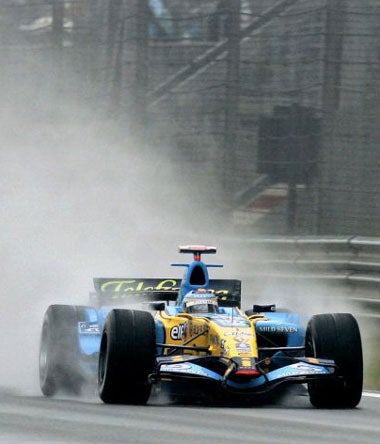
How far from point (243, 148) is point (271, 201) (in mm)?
618

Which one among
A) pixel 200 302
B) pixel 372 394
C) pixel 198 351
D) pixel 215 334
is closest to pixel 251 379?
pixel 215 334

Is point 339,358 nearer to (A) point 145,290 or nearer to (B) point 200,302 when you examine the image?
(B) point 200,302

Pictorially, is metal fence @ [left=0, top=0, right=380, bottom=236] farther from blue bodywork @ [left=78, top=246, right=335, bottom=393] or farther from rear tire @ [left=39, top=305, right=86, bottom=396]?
rear tire @ [left=39, top=305, right=86, bottom=396]

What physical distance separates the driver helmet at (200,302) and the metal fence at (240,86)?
129 inches

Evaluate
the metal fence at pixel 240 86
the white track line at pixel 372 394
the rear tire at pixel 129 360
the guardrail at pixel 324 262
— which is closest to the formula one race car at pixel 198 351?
the rear tire at pixel 129 360

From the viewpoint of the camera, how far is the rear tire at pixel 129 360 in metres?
9.61

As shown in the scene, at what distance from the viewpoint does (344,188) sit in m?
14.1

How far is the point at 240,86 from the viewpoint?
1486 cm

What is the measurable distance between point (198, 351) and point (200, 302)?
2.08 feet

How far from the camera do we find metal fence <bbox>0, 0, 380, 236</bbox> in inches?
552

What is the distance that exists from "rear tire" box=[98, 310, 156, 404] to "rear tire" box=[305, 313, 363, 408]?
3.68ft

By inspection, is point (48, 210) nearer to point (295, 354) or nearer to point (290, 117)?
point (290, 117)

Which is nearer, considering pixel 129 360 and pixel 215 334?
pixel 129 360

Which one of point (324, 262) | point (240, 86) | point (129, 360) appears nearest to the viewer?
point (129, 360)
